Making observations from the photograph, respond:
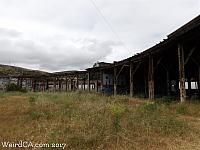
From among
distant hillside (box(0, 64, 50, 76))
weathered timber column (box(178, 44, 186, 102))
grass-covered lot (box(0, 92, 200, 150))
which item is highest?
distant hillside (box(0, 64, 50, 76))

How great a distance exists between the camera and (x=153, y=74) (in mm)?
19609

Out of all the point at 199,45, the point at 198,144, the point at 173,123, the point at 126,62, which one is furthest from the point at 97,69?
the point at 198,144

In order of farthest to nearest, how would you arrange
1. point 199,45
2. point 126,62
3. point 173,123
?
point 126,62, point 199,45, point 173,123

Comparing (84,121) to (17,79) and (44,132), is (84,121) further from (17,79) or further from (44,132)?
(17,79)

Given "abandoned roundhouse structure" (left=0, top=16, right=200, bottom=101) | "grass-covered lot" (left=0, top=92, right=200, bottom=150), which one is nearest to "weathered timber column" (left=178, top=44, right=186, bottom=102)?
"abandoned roundhouse structure" (left=0, top=16, right=200, bottom=101)

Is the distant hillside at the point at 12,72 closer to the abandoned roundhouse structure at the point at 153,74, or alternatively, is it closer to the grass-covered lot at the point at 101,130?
the abandoned roundhouse structure at the point at 153,74

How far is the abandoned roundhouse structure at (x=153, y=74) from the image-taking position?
1462 centimetres

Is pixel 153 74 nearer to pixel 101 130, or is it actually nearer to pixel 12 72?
pixel 101 130

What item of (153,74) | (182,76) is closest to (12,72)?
(153,74)

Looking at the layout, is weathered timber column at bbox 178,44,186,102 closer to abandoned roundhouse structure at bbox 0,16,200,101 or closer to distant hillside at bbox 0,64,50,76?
abandoned roundhouse structure at bbox 0,16,200,101

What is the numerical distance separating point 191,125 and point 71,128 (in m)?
4.49

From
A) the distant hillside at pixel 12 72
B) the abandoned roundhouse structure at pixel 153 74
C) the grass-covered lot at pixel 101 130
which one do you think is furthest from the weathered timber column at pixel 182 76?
the distant hillside at pixel 12 72

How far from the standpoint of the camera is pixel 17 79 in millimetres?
48125

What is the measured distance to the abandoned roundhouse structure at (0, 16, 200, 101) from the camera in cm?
1462
